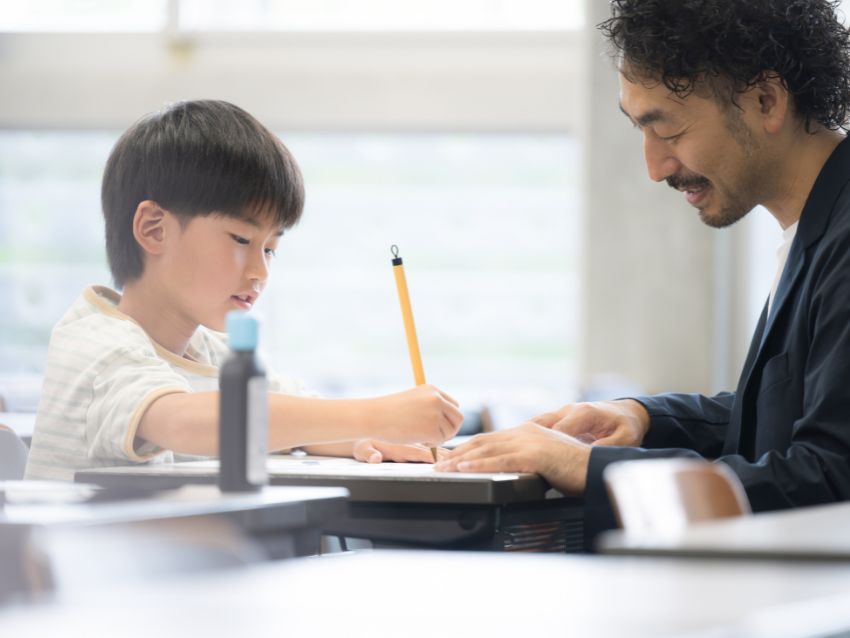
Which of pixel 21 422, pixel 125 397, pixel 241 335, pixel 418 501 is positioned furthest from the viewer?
pixel 21 422

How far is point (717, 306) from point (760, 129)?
3416 mm

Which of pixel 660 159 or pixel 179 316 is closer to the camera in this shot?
pixel 179 316

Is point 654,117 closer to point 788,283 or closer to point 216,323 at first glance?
point 788,283

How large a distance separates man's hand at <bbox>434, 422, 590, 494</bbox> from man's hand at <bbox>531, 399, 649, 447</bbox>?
0.90 feet

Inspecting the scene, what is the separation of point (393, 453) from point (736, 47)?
30.7 inches

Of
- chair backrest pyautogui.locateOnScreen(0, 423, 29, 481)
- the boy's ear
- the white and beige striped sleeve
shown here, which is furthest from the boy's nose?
chair backrest pyautogui.locateOnScreen(0, 423, 29, 481)

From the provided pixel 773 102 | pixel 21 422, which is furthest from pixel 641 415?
pixel 21 422

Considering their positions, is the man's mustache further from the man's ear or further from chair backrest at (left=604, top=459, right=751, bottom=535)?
chair backrest at (left=604, top=459, right=751, bottom=535)

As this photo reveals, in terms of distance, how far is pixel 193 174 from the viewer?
1.91 metres

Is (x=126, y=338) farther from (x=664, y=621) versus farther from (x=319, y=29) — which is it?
(x=319, y=29)

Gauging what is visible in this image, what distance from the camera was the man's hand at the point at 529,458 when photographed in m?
1.40

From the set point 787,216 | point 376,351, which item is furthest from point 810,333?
point 376,351

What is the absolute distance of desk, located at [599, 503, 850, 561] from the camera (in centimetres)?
79

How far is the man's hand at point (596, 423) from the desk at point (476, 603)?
2.83 ft
